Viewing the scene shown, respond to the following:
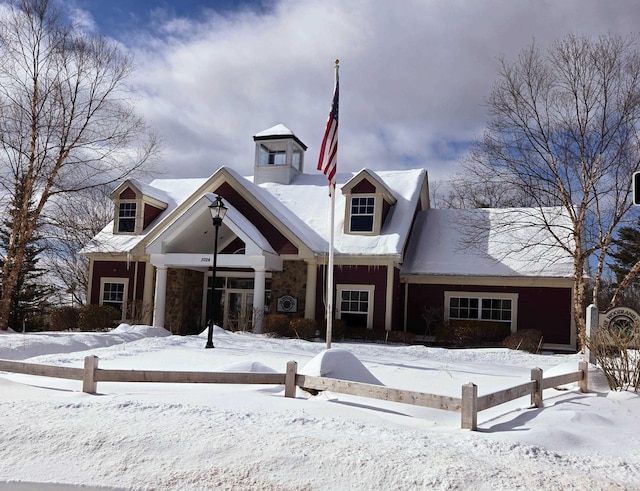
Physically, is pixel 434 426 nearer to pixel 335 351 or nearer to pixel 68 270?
pixel 335 351

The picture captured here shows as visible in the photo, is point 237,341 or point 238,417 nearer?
point 238,417

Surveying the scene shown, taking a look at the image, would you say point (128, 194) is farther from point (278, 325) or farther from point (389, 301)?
point (389, 301)

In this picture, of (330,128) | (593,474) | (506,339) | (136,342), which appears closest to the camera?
(593,474)

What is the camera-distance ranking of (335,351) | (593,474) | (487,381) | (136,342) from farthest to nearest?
(136,342)
(487,381)
(335,351)
(593,474)

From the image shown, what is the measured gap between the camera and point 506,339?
750 inches

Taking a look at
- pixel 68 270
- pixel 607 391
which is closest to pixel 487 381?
pixel 607 391

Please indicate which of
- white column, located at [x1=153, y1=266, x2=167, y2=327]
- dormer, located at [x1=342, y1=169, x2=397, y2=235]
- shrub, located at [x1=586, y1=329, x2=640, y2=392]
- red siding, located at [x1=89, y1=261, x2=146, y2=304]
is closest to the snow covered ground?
shrub, located at [x1=586, y1=329, x2=640, y2=392]

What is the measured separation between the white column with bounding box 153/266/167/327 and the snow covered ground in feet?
34.9

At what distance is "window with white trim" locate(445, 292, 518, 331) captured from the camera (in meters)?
20.9

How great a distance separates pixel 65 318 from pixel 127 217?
535cm

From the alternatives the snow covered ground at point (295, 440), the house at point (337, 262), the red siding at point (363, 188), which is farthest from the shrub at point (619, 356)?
the red siding at point (363, 188)

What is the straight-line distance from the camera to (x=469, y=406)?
6941 mm

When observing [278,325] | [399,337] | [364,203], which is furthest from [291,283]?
[399,337]

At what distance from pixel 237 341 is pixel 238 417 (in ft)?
32.5
